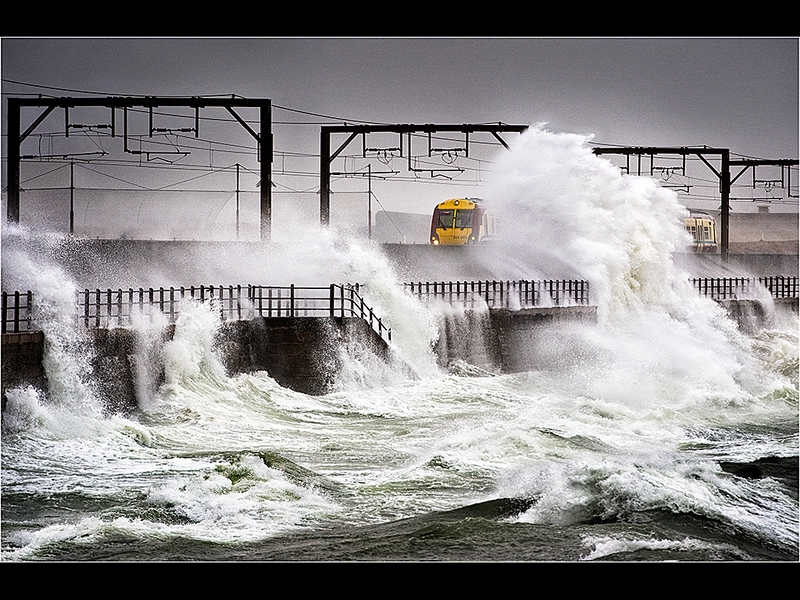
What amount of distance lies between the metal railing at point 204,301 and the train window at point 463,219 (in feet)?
6.91

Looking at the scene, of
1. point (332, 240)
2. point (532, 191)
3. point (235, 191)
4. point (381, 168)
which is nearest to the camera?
point (235, 191)

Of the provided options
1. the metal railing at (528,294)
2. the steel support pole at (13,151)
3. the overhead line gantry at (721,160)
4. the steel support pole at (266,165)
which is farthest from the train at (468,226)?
the steel support pole at (13,151)

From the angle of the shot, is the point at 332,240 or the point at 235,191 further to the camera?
the point at 332,240

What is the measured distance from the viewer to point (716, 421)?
834 centimetres

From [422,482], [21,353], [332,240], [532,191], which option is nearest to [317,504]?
[422,482]

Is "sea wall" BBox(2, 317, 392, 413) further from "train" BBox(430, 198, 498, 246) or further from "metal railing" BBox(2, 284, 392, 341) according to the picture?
"train" BBox(430, 198, 498, 246)

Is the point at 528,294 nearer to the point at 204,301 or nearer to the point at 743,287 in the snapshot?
the point at 743,287

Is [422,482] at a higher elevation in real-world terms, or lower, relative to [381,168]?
lower

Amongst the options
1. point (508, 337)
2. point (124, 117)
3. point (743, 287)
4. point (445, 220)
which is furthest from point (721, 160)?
point (508, 337)

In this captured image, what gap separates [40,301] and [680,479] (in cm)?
495

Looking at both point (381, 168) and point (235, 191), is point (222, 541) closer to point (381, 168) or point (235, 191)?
point (235, 191)

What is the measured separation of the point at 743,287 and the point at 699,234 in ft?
4.79

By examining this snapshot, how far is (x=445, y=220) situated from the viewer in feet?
37.9

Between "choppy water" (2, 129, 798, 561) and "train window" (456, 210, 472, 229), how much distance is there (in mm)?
1039
